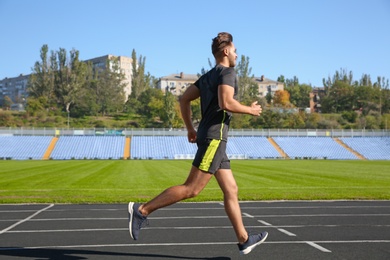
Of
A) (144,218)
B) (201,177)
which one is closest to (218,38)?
(201,177)

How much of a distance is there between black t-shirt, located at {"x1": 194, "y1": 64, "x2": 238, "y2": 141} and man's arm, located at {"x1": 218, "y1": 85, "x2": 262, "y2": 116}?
8 cm

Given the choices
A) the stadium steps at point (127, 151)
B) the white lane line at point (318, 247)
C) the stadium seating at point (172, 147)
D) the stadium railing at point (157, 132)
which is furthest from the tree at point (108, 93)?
the white lane line at point (318, 247)

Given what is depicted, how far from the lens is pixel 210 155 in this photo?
5336 millimetres

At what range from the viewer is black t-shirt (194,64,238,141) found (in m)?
5.40

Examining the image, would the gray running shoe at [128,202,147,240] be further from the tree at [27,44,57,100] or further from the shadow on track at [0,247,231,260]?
the tree at [27,44,57,100]

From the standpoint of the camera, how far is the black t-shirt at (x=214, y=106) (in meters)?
5.40

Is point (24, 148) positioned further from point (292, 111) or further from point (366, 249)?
point (366, 249)

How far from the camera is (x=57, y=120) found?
320ft

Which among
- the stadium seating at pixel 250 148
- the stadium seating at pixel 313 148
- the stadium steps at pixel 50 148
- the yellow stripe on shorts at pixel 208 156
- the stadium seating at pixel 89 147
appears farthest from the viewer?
the stadium seating at pixel 313 148

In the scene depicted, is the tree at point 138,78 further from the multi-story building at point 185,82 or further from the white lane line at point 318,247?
the white lane line at point 318,247

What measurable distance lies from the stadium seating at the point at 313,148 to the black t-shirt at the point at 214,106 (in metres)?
60.6

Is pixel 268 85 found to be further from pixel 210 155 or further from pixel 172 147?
pixel 210 155

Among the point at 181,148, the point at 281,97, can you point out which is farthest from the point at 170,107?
the point at 281,97

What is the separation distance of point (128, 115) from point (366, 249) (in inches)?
4203
